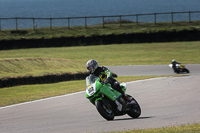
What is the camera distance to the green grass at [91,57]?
17.2 meters

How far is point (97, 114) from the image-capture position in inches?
339

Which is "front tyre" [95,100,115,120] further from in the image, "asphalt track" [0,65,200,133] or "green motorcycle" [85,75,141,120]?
"asphalt track" [0,65,200,133]

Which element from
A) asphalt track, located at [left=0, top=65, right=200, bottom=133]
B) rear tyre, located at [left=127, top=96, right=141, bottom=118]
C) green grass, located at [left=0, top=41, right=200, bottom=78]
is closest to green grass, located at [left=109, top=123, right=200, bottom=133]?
asphalt track, located at [left=0, top=65, right=200, bottom=133]

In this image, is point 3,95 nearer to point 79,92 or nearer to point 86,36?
point 79,92

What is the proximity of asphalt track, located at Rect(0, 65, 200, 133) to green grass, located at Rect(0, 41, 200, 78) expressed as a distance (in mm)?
5430

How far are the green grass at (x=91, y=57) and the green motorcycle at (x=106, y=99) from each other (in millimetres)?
8252

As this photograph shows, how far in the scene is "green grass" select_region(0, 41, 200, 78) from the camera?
1719 centimetres

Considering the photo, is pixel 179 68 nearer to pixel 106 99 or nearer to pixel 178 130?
pixel 106 99

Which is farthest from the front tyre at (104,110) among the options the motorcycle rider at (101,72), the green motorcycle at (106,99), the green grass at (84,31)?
the green grass at (84,31)

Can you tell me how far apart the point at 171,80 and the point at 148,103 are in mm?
4936

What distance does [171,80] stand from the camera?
14547mm

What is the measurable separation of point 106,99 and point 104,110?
0.30m

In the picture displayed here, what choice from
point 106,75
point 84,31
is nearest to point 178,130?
point 106,75

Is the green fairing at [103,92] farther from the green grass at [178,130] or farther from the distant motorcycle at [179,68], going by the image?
the distant motorcycle at [179,68]
